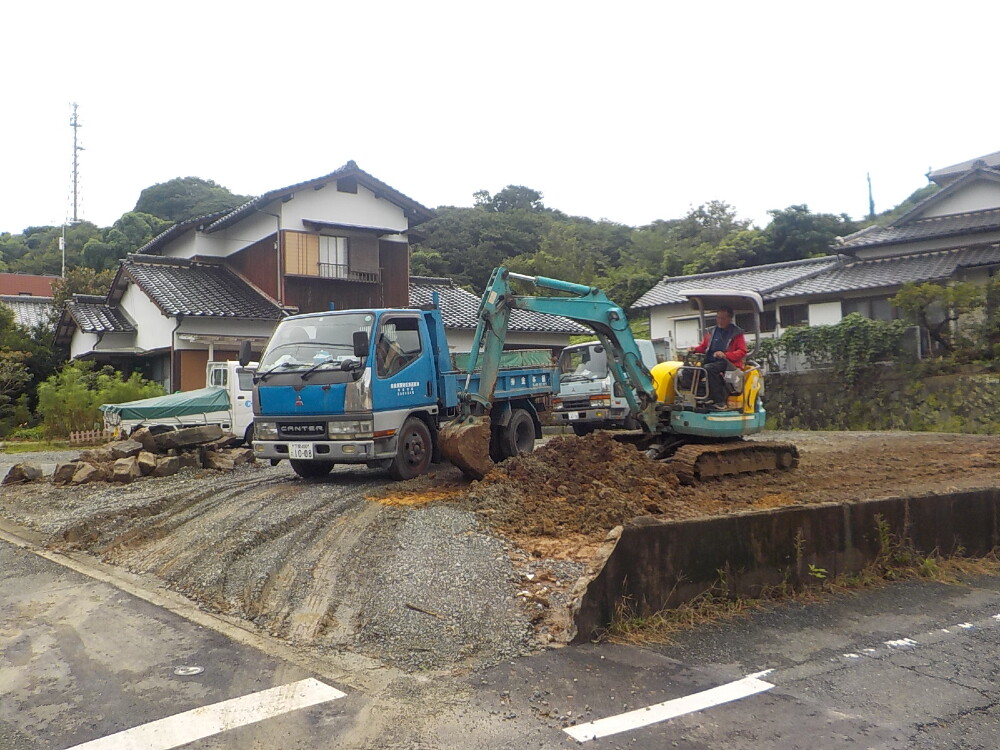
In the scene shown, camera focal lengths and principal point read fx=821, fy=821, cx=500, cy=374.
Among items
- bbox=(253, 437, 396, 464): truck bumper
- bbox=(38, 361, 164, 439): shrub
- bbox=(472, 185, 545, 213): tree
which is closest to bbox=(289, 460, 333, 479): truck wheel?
bbox=(253, 437, 396, 464): truck bumper

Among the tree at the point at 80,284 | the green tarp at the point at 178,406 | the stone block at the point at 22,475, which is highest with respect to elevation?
the tree at the point at 80,284

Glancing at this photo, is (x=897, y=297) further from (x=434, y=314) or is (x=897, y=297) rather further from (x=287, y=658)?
(x=287, y=658)

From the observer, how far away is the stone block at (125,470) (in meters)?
11.3

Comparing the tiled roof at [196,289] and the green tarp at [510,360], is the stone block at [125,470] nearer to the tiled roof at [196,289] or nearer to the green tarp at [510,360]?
the green tarp at [510,360]

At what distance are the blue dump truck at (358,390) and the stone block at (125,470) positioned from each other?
2211mm

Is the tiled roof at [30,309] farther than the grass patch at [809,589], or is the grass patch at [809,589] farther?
the tiled roof at [30,309]

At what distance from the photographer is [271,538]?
7.38 metres

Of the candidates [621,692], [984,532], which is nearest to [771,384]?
[984,532]

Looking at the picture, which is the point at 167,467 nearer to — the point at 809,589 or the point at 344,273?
the point at 809,589

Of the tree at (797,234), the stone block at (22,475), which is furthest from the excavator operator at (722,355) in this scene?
the tree at (797,234)

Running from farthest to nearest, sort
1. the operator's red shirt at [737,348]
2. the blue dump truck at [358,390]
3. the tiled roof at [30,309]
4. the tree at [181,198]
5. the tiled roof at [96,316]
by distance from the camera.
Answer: the tree at [181,198] < the tiled roof at [30,309] < the tiled roof at [96,316] < the operator's red shirt at [737,348] < the blue dump truck at [358,390]

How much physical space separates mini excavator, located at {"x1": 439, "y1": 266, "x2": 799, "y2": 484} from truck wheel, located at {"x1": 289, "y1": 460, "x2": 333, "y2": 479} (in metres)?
2.07

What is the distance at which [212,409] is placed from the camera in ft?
51.7

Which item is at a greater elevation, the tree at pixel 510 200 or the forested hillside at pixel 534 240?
the tree at pixel 510 200
